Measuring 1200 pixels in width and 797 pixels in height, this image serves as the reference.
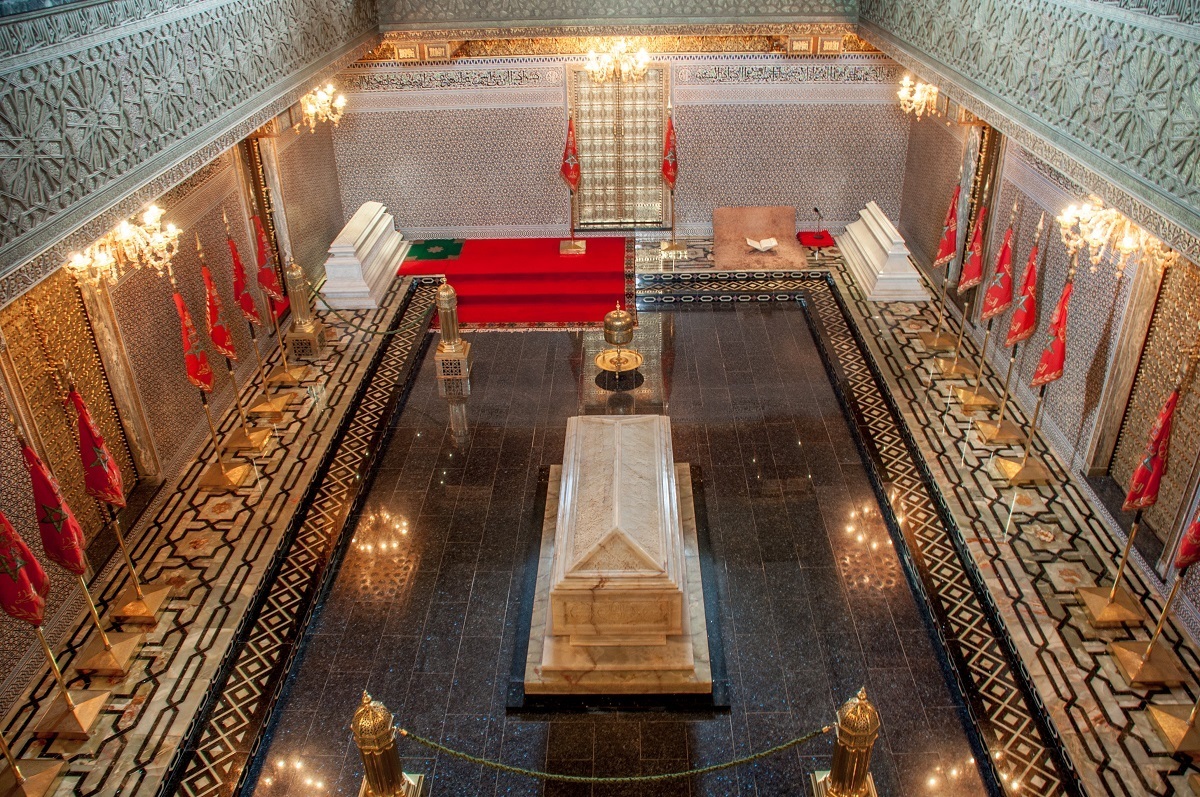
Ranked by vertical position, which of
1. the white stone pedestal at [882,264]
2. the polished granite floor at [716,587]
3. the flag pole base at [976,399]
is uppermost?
the white stone pedestal at [882,264]

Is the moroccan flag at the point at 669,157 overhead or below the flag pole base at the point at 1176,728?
overhead

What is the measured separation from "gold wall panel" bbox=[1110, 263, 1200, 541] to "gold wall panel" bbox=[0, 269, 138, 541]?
217 inches

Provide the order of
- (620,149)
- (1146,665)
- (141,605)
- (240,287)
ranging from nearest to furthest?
(1146,665) → (141,605) → (240,287) → (620,149)

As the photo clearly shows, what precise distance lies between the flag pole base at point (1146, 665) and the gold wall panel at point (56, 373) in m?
5.12

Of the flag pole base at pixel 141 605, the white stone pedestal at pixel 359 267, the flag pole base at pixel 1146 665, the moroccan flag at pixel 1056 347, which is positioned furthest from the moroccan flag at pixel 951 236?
the flag pole base at pixel 141 605

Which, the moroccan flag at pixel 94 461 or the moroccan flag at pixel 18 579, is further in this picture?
the moroccan flag at pixel 94 461

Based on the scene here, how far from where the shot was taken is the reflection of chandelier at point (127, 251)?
4.82m

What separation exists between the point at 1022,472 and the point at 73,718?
16.7ft

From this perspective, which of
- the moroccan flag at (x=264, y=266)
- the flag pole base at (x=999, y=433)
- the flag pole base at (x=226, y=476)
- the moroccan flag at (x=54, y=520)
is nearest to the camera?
the moroccan flag at (x=54, y=520)

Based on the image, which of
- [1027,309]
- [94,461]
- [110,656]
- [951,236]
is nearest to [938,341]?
[951,236]

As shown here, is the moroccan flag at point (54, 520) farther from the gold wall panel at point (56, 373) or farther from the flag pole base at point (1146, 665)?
the flag pole base at point (1146, 665)

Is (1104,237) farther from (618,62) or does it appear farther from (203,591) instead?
(203,591)

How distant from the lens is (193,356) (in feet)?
17.8

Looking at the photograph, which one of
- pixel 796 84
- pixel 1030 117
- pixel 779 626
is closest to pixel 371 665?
pixel 779 626
